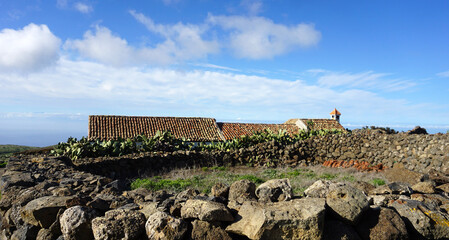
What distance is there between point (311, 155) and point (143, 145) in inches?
372

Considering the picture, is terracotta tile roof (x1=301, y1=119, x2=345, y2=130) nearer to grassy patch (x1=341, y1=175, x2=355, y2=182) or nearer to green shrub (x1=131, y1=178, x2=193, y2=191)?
grassy patch (x1=341, y1=175, x2=355, y2=182)

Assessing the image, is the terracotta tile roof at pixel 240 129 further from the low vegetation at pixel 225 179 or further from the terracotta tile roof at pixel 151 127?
the low vegetation at pixel 225 179

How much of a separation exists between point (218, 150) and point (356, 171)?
6.94 metres

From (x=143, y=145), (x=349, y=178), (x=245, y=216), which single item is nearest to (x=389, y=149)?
(x=349, y=178)

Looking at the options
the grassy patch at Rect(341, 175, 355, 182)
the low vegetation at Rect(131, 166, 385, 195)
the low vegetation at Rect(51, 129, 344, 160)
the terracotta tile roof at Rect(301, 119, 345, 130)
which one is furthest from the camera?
the terracotta tile roof at Rect(301, 119, 345, 130)

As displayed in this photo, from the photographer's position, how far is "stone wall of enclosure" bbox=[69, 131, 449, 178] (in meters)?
13.6

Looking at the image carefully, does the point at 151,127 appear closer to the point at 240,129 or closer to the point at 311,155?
the point at 240,129

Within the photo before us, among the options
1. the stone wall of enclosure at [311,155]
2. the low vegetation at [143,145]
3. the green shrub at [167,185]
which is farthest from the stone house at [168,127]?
the green shrub at [167,185]

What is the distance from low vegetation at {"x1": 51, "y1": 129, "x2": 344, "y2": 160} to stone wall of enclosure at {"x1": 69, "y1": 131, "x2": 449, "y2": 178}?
115 cm

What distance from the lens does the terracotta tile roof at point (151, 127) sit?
27.1m

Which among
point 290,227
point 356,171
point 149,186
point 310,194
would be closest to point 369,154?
point 356,171

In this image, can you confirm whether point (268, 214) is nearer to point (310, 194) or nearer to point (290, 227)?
point (290, 227)

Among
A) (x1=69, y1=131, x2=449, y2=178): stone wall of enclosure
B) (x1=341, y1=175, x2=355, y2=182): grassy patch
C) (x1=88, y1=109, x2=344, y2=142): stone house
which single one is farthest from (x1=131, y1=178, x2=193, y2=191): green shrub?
(x1=88, y1=109, x2=344, y2=142): stone house

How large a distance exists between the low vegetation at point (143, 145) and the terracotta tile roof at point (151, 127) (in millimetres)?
9784
